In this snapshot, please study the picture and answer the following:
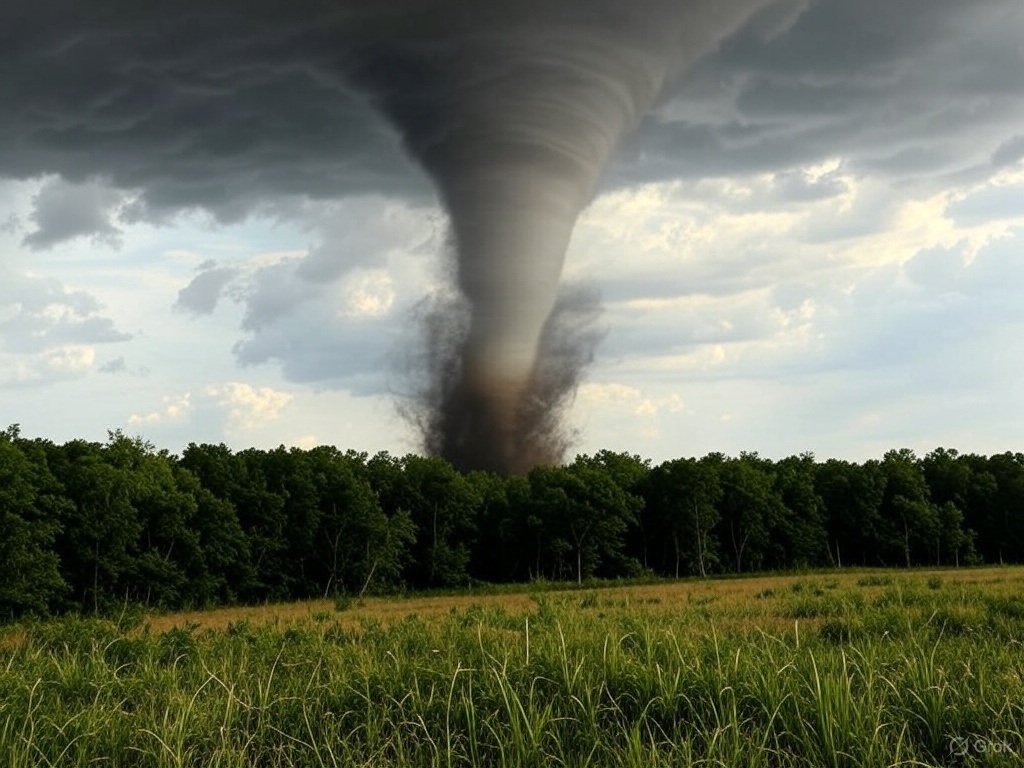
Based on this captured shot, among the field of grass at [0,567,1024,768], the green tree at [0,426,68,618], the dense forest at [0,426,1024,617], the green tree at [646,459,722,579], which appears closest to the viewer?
the field of grass at [0,567,1024,768]

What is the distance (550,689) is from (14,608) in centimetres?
6575

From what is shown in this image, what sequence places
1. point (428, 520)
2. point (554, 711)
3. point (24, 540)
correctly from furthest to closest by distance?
point (428, 520) < point (24, 540) < point (554, 711)

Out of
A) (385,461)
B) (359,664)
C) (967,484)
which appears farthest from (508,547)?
(359,664)

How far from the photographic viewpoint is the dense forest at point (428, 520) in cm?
7556

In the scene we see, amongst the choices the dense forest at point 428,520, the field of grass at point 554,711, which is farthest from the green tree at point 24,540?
the field of grass at point 554,711

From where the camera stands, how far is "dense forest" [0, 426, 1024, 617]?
7556 cm

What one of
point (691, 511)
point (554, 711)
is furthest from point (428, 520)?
point (554, 711)

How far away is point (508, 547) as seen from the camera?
112188mm

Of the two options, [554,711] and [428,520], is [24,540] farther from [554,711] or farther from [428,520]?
[554,711]

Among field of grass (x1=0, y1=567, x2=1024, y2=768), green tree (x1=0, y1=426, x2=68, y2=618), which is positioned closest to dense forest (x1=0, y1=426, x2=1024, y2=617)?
green tree (x1=0, y1=426, x2=68, y2=618)

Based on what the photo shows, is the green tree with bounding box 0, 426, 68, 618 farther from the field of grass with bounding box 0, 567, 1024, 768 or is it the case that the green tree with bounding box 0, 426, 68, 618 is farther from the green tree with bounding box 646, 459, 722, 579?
the green tree with bounding box 646, 459, 722, 579

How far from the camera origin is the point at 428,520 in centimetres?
10838

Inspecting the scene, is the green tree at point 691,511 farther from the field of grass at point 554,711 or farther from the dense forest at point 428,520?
the field of grass at point 554,711

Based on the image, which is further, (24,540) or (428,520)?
(428,520)
